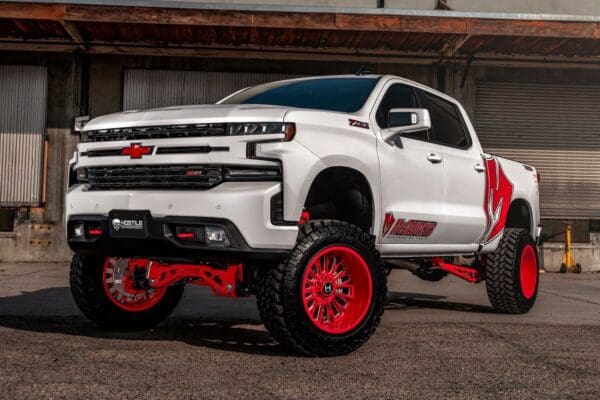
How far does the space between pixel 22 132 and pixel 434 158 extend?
12.2 m

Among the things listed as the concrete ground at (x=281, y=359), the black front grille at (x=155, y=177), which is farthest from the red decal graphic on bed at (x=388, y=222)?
the black front grille at (x=155, y=177)

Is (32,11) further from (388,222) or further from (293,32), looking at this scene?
(388,222)

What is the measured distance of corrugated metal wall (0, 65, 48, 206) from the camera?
53.5 feet

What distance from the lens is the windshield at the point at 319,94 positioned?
236 inches

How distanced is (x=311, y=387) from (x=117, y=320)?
2385mm

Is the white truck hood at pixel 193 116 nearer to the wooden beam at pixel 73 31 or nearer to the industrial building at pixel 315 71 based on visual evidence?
the industrial building at pixel 315 71

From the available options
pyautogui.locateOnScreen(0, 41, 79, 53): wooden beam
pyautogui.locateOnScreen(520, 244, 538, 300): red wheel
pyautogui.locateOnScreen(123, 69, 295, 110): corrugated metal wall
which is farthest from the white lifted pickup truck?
pyautogui.locateOnScreen(0, 41, 79, 53): wooden beam

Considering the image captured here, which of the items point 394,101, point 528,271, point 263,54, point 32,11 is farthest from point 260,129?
point 263,54

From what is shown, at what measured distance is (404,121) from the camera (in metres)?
5.73

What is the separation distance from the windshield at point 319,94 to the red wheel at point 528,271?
2839mm

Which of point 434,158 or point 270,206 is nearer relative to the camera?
point 270,206

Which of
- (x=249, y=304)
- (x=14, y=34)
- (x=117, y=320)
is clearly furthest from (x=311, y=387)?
(x=14, y=34)

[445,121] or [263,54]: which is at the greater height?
[263,54]

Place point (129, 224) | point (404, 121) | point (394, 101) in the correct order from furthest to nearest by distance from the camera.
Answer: point (394, 101) → point (404, 121) → point (129, 224)
